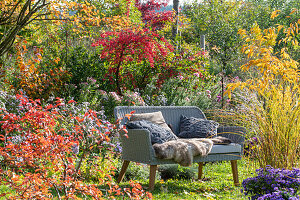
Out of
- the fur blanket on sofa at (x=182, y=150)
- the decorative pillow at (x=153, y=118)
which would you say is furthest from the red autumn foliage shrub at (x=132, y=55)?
the fur blanket on sofa at (x=182, y=150)

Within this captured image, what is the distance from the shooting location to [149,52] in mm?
7242

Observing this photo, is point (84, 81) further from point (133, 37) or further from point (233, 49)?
point (233, 49)

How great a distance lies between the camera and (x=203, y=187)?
4.67 m

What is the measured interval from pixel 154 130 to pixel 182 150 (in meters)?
0.48

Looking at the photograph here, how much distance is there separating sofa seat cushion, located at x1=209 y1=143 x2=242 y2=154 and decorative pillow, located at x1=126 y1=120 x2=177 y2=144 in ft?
1.85

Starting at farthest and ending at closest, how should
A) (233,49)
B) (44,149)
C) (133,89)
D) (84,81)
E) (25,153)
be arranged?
A: (233,49) → (133,89) → (84,81) → (25,153) → (44,149)

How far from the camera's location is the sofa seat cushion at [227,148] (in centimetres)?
468

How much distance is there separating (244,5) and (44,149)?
15684mm

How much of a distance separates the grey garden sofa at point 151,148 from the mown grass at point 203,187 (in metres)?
0.16

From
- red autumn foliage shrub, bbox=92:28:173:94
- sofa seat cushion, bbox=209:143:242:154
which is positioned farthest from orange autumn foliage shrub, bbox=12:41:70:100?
sofa seat cushion, bbox=209:143:242:154

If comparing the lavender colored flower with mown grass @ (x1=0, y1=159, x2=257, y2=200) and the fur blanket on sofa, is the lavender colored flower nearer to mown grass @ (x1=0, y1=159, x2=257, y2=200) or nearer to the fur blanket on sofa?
mown grass @ (x1=0, y1=159, x2=257, y2=200)

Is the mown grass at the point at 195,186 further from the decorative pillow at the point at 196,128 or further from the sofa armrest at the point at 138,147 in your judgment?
the decorative pillow at the point at 196,128

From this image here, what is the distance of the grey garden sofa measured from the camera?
4.24m

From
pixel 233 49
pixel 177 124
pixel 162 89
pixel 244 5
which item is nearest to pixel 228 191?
pixel 177 124
